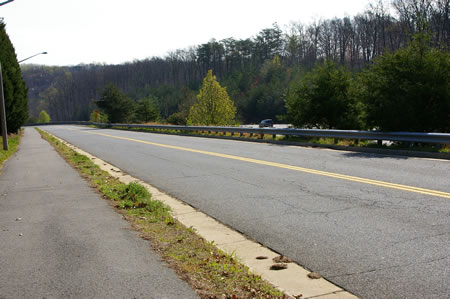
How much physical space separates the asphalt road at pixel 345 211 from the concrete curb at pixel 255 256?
0.54 ft

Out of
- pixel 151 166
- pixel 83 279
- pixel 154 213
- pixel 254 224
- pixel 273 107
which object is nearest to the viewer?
pixel 83 279

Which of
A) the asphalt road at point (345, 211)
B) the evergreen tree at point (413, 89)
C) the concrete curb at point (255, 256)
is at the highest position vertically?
the evergreen tree at point (413, 89)

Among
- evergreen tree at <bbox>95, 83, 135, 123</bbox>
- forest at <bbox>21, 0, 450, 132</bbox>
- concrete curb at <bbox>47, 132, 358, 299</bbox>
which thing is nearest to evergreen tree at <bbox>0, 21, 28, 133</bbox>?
forest at <bbox>21, 0, 450, 132</bbox>

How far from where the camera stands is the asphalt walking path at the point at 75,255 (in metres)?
3.76

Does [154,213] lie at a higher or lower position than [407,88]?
lower

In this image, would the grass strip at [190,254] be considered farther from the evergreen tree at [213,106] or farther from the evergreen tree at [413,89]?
the evergreen tree at [213,106]

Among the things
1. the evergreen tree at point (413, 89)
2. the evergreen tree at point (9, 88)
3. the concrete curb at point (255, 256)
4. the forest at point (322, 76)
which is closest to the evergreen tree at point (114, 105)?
the forest at point (322, 76)

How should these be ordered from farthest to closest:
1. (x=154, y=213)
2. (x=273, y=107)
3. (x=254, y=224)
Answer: (x=273, y=107)
(x=154, y=213)
(x=254, y=224)

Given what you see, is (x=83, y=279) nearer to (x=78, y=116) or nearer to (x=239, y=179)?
(x=239, y=179)

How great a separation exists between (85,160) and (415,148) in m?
12.2

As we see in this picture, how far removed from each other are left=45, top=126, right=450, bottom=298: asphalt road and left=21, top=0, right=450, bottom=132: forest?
400 centimetres

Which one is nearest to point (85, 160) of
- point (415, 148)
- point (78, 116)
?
point (415, 148)

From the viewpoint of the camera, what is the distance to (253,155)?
1548 cm

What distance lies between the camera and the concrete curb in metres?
3.75
